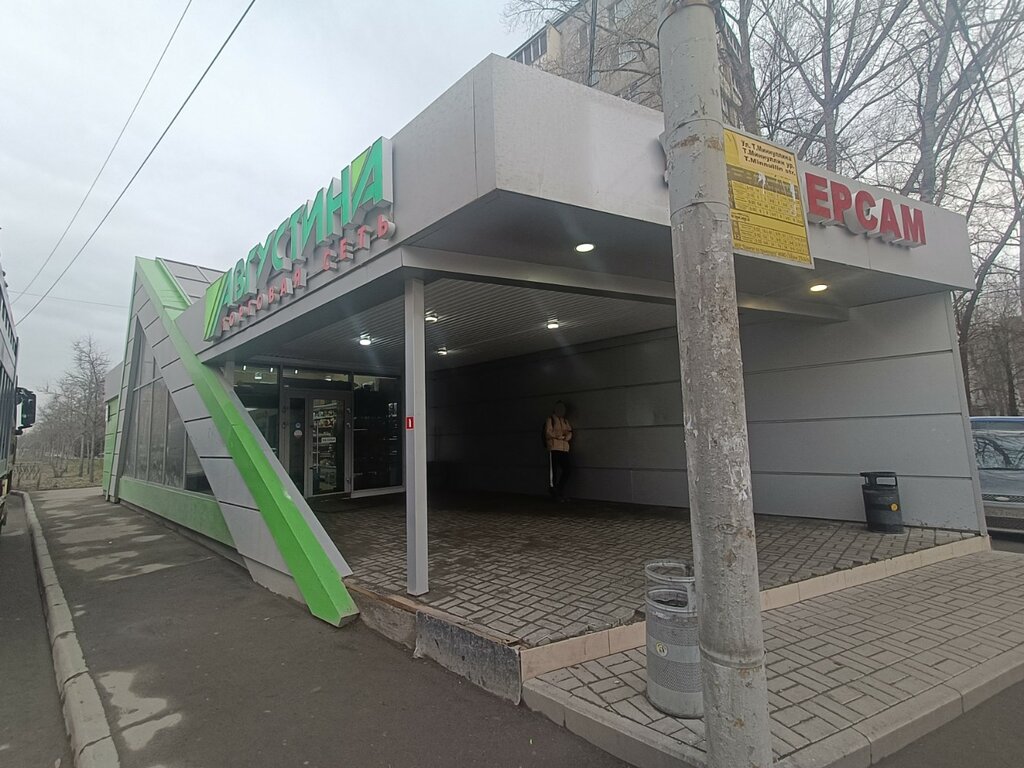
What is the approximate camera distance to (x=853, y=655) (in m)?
3.65

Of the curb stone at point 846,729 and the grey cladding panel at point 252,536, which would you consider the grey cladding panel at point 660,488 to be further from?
the grey cladding panel at point 252,536

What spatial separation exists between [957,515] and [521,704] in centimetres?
654

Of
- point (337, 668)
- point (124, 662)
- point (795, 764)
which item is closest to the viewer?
point (795, 764)

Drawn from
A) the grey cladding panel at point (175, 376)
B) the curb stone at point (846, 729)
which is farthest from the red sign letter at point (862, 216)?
the grey cladding panel at point (175, 376)

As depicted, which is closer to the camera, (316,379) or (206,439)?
(206,439)

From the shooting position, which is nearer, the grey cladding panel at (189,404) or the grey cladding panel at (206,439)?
the grey cladding panel at (206,439)

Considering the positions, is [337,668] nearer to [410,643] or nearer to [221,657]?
[410,643]

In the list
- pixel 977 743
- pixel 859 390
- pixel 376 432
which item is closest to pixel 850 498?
pixel 859 390

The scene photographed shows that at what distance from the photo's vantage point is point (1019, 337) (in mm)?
16281

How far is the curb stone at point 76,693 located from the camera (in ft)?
10.2

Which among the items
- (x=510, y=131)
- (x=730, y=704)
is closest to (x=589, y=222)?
(x=510, y=131)

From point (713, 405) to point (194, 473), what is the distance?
10.1 metres

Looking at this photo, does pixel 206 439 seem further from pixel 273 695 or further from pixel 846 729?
pixel 846 729

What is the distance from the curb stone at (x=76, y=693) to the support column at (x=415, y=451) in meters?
2.18
